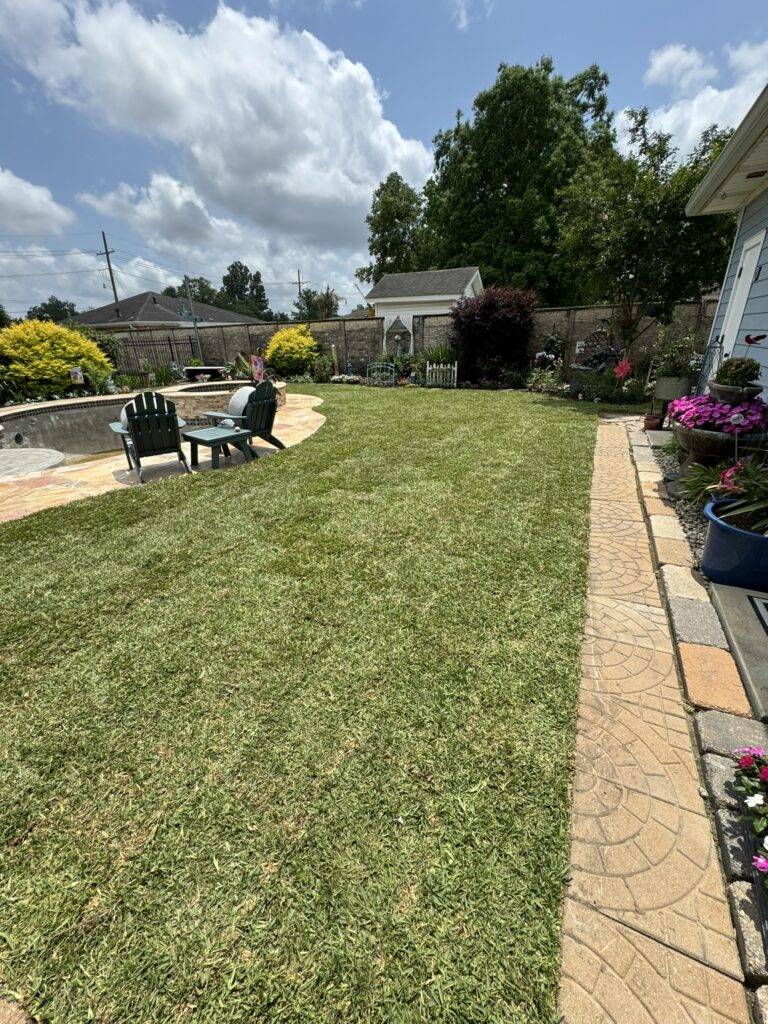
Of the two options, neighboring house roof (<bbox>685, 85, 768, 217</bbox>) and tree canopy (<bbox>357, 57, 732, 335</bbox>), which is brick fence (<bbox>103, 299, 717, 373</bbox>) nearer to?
tree canopy (<bbox>357, 57, 732, 335</bbox>)

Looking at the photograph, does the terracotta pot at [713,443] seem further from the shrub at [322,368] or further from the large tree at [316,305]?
the large tree at [316,305]

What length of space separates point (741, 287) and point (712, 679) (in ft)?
23.0

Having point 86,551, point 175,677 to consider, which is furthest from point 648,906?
point 86,551

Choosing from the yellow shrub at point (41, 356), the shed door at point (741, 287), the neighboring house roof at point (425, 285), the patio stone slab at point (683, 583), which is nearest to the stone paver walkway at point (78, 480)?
the patio stone slab at point (683, 583)

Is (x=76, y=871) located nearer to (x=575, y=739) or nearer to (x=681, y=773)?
(x=575, y=739)

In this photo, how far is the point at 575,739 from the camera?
1.78m

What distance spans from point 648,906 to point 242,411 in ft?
19.9

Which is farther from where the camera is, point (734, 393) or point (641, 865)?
point (734, 393)

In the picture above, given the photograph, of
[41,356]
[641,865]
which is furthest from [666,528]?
[41,356]

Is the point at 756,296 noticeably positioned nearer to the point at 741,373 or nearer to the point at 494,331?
the point at 741,373

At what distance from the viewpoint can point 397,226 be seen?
33.6 metres

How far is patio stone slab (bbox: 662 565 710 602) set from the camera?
265 centimetres

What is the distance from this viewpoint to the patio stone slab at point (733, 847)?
51.8 inches

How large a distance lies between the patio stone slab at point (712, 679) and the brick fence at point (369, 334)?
11148mm
